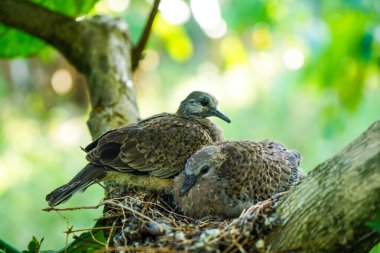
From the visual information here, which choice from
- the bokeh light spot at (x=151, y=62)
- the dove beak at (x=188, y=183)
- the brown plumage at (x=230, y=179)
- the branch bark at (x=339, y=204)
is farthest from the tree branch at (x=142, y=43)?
the bokeh light spot at (x=151, y=62)

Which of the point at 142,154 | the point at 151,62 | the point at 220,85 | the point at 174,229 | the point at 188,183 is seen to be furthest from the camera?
the point at 151,62

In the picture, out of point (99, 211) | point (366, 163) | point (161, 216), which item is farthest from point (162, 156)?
point (99, 211)

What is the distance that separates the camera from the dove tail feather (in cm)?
320

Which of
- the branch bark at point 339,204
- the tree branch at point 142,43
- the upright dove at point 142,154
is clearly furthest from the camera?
the tree branch at point 142,43

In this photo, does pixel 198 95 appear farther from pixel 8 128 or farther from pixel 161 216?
pixel 8 128

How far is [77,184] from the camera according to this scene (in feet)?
10.8

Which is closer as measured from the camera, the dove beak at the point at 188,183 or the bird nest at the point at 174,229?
the bird nest at the point at 174,229

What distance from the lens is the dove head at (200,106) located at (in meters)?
4.00

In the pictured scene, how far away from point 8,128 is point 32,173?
6.45ft

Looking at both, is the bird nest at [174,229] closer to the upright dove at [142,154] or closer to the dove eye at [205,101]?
the upright dove at [142,154]

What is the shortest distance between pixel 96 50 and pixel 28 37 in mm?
723

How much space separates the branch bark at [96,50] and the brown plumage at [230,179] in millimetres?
672

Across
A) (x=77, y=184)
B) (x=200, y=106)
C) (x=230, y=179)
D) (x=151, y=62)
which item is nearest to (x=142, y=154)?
(x=77, y=184)

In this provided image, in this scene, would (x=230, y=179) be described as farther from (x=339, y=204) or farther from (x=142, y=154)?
(x=339, y=204)
